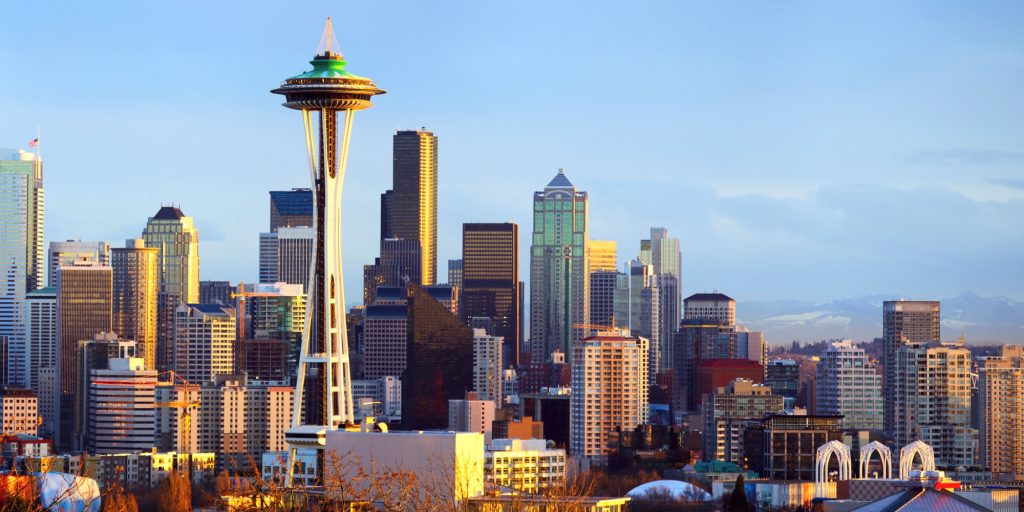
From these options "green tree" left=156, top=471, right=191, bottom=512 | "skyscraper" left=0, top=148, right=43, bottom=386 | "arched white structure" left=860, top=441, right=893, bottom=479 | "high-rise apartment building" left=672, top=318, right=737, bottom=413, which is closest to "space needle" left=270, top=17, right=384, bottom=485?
"green tree" left=156, top=471, right=191, bottom=512

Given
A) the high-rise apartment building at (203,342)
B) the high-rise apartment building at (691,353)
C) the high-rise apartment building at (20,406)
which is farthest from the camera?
the high-rise apartment building at (691,353)

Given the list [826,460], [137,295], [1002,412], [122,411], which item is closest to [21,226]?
[137,295]

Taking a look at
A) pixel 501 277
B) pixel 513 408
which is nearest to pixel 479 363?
pixel 513 408

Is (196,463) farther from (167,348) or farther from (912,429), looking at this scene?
(167,348)

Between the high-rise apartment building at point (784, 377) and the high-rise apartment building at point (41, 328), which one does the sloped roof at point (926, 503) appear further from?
the high-rise apartment building at point (41, 328)

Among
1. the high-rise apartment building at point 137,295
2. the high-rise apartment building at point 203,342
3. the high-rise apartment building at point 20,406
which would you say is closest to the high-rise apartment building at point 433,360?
the high-rise apartment building at point 203,342

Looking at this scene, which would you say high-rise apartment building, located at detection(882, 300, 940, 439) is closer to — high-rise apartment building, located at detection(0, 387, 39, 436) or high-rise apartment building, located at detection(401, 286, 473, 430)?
high-rise apartment building, located at detection(401, 286, 473, 430)

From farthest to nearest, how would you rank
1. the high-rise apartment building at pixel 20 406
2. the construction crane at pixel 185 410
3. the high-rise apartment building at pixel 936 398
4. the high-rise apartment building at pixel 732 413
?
1. the high-rise apartment building at pixel 20 406
2. the construction crane at pixel 185 410
3. the high-rise apartment building at pixel 732 413
4. the high-rise apartment building at pixel 936 398
